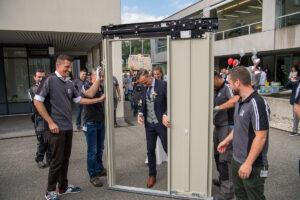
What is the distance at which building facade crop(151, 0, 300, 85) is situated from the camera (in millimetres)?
13488


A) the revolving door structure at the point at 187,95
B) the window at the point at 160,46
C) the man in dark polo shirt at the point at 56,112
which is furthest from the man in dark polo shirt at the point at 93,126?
the window at the point at 160,46

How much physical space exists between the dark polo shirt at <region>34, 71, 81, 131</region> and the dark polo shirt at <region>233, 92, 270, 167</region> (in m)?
2.39

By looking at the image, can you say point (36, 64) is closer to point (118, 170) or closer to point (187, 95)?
point (118, 170)

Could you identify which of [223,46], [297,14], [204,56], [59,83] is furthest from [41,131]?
[223,46]

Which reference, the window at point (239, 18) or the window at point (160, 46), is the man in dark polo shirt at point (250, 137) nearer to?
the window at point (239, 18)

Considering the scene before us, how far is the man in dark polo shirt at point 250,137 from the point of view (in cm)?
221

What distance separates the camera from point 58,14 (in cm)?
739

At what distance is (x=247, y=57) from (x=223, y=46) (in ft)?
7.04

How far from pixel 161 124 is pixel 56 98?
1636 mm

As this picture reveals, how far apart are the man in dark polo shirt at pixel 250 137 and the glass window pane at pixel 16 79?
10465 millimetres

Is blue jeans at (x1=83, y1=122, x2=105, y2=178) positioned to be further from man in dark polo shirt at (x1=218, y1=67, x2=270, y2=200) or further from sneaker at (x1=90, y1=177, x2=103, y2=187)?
man in dark polo shirt at (x1=218, y1=67, x2=270, y2=200)

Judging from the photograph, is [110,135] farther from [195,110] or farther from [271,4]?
[271,4]

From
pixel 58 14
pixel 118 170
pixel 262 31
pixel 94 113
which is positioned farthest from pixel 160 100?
pixel 262 31

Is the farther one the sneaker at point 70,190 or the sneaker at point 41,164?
the sneaker at point 41,164
